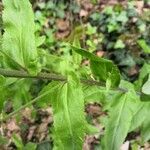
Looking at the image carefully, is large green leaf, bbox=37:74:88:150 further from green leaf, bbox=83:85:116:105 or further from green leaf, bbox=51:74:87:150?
green leaf, bbox=83:85:116:105

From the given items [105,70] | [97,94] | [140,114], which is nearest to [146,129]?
[140,114]

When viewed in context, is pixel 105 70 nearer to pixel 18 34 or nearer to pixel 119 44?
pixel 18 34

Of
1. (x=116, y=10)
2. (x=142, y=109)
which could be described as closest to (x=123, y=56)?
(x=116, y=10)

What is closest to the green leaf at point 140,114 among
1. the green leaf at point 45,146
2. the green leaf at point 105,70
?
the green leaf at point 105,70

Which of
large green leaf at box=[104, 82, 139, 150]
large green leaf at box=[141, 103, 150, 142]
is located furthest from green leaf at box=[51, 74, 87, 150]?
large green leaf at box=[141, 103, 150, 142]

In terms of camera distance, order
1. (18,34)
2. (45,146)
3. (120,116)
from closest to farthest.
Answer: (18,34) < (120,116) < (45,146)

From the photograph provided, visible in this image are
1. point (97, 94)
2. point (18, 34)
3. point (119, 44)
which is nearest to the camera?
point (18, 34)

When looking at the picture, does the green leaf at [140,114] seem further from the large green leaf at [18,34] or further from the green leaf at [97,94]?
the large green leaf at [18,34]
